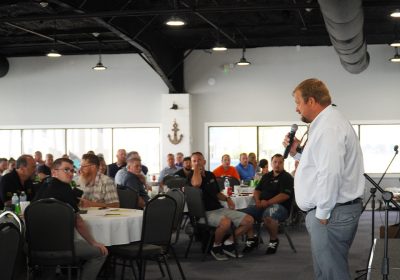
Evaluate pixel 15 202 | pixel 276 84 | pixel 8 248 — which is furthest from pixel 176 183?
pixel 276 84

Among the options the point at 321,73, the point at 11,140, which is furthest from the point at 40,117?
the point at 321,73

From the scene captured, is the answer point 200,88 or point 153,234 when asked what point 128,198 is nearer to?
point 153,234

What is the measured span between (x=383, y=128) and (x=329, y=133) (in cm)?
1374

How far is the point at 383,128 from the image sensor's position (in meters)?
16.9

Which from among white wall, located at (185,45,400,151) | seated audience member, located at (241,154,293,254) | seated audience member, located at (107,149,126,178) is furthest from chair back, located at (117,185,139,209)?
white wall, located at (185,45,400,151)

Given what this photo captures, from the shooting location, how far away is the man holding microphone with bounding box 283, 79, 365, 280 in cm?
368

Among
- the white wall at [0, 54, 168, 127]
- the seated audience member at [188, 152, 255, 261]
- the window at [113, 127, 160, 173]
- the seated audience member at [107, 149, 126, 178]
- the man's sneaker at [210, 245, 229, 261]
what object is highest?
the white wall at [0, 54, 168, 127]

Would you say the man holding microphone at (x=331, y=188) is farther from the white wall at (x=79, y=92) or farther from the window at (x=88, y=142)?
the window at (x=88, y=142)

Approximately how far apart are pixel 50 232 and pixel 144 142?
12.2 m

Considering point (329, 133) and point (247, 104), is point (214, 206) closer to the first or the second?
point (329, 133)

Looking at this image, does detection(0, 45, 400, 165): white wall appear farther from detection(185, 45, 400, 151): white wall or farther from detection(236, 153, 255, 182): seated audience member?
detection(236, 153, 255, 182): seated audience member

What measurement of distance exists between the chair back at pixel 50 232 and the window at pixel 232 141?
1182 centimetres

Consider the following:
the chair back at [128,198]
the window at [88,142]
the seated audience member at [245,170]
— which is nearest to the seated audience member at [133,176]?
the chair back at [128,198]

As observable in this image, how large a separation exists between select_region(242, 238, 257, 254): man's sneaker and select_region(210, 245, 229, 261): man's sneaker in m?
0.56
